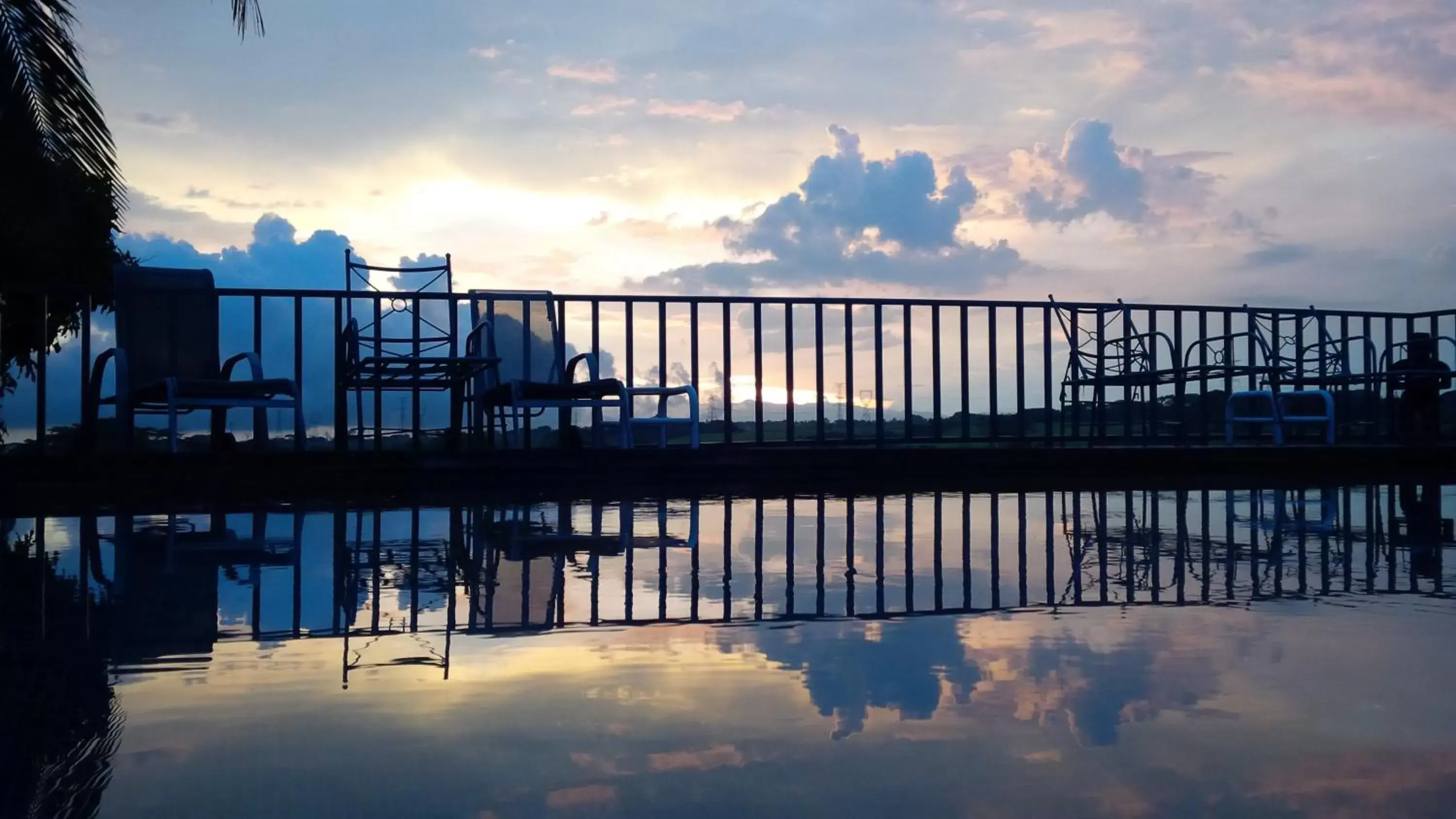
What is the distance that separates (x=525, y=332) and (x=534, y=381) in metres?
0.38

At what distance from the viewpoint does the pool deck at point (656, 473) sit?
16.1 feet

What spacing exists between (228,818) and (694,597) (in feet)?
4.08

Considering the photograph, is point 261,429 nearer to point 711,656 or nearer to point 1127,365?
point 711,656

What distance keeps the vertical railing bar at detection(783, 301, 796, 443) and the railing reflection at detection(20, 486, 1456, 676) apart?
8.99 feet

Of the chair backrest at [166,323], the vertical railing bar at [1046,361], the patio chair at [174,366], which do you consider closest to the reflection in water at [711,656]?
the patio chair at [174,366]

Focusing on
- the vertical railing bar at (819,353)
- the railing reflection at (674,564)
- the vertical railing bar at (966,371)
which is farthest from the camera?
the vertical railing bar at (966,371)

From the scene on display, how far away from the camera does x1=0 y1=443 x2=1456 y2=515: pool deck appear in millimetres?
4902

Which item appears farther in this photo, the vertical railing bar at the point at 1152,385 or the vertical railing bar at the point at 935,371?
the vertical railing bar at the point at 1152,385

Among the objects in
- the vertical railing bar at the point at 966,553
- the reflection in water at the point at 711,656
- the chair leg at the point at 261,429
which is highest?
the chair leg at the point at 261,429

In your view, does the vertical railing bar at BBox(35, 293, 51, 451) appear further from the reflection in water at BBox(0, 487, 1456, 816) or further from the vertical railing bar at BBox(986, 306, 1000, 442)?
the vertical railing bar at BBox(986, 306, 1000, 442)

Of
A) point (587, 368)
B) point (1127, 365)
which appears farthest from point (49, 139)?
point (1127, 365)

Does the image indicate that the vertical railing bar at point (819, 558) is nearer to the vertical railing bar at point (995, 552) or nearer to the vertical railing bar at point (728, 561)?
the vertical railing bar at point (728, 561)

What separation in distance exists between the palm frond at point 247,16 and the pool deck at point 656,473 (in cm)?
245

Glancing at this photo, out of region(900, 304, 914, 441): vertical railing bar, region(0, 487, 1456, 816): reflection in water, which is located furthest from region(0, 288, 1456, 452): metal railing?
region(0, 487, 1456, 816): reflection in water
